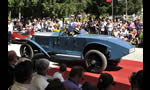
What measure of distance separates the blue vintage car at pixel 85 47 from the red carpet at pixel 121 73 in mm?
356

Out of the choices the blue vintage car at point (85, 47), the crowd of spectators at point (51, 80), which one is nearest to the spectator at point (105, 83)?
the crowd of spectators at point (51, 80)

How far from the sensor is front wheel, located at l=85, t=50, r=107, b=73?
6645 millimetres

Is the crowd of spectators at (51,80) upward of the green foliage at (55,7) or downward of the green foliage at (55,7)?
downward

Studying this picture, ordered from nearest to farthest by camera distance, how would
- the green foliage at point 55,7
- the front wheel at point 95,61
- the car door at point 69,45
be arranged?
the front wheel at point 95,61
the car door at point 69,45
the green foliage at point 55,7

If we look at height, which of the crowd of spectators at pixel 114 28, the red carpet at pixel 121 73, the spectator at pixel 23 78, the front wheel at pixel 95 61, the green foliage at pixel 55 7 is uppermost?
the green foliage at pixel 55 7

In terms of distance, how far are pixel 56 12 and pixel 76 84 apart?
96.3ft

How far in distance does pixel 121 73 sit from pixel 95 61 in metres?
1.04

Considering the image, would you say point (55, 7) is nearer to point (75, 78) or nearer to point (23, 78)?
point (75, 78)

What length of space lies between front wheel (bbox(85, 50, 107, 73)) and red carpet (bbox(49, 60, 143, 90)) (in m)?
0.20

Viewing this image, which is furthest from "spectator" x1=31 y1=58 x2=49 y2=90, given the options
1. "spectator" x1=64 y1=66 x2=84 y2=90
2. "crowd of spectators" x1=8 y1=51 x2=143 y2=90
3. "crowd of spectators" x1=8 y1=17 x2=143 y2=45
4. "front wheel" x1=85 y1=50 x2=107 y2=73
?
"crowd of spectators" x1=8 y1=17 x2=143 y2=45

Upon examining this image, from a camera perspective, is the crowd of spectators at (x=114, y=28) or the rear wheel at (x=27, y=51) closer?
the rear wheel at (x=27, y=51)

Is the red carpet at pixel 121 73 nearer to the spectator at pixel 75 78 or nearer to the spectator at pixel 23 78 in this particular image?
the spectator at pixel 75 78

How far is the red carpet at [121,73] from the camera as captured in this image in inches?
229
